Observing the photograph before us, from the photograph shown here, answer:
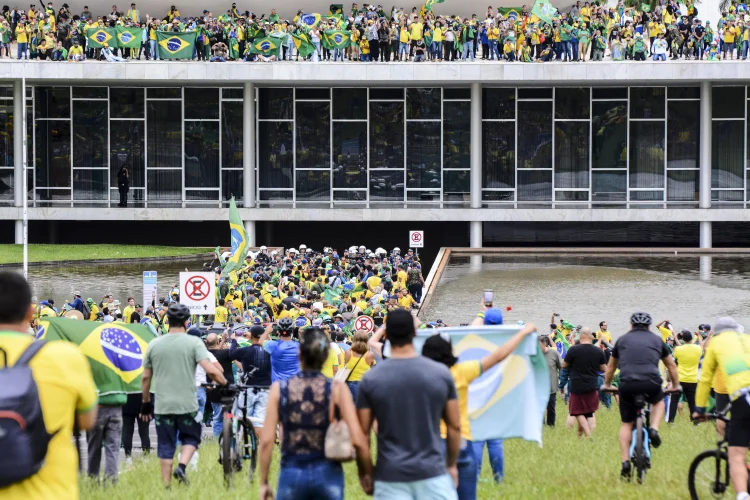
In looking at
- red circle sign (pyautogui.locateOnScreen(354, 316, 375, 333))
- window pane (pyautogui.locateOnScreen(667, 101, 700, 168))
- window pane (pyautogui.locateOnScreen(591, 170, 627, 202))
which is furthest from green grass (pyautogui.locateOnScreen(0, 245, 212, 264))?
red circle sign (pyautogui.locateOnScreen(354, 316, 375, 333))

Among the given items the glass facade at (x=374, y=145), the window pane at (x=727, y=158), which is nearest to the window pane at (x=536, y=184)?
the glass facade at (x=374, y=145)

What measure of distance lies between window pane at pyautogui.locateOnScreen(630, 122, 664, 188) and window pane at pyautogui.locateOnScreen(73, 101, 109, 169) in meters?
19.4

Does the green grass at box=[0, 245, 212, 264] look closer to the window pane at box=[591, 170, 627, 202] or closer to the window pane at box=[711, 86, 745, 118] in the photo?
the window pane at box=[591, 170, 627, 202]

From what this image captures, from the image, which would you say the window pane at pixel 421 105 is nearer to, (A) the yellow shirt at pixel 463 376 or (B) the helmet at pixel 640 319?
(B) the helmet at pixel 640 319

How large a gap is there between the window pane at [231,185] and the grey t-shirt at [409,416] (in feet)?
125

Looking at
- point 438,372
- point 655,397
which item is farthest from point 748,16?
point 438,372

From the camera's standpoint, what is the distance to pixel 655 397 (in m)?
9.55

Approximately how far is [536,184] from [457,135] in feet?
11.3

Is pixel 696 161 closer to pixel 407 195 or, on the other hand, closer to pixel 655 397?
pixel 407 195

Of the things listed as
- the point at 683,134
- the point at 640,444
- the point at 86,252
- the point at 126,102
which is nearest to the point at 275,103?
the point at 126,102

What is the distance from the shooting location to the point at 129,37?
4016cm

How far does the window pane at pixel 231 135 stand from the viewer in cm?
4412

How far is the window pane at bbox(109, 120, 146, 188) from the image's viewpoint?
4434cm

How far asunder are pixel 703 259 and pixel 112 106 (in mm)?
21763
